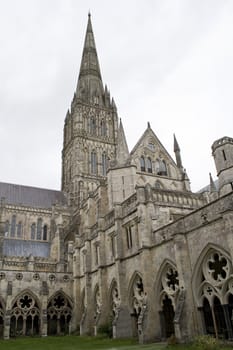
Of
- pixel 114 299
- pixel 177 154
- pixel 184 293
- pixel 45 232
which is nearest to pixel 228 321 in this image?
pixel 184 293

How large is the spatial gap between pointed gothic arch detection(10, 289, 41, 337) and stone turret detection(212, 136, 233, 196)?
1940 centimetres

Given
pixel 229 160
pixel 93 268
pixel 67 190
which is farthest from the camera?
pixel 67 190

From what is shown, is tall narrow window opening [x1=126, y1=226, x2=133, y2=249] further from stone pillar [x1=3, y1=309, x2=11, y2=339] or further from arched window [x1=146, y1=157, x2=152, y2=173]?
stone pillar [x1=3, y1=309, x2=11, y2=339]

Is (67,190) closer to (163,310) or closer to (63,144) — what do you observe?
(63,144)

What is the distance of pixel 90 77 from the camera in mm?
63688

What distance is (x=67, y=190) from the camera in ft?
172

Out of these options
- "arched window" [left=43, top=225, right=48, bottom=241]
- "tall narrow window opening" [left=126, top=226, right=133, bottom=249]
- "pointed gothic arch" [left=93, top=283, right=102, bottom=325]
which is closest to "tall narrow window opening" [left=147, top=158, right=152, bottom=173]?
"tall narrow window opening" [left=126, top=226, right=133, bottom=249]

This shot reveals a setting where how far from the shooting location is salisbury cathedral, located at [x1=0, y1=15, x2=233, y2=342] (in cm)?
1510

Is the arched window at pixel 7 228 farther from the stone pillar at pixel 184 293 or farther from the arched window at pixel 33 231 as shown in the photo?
the stone pillar at pixel 184 293

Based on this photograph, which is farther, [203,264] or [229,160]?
[229,160]

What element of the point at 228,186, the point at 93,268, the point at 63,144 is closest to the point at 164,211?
the point at 228,186

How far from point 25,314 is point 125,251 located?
1228cm

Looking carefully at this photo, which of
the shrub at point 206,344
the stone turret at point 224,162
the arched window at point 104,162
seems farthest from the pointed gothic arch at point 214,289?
the arched window at point 104,162

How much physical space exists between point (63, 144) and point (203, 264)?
4850 centimetres
